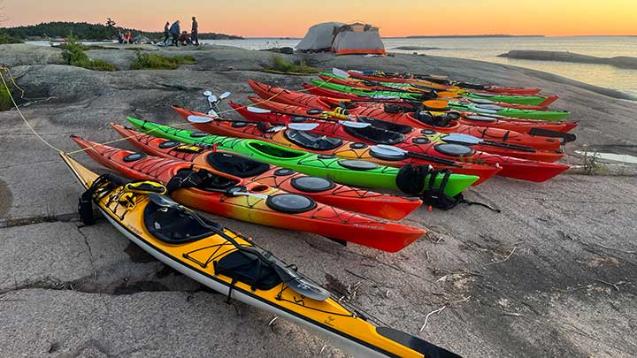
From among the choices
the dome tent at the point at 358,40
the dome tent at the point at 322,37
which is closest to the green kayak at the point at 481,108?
the dome tent at the point at 358,40

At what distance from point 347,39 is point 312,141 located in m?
16.5

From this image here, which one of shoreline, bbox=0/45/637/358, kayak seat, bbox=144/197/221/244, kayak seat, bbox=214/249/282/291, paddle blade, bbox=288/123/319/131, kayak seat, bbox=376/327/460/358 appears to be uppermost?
paddle blade, bbox=288/123/319/131

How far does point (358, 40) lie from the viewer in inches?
824

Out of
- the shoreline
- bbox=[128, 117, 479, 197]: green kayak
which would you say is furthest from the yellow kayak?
bbox=[128, 117, 479, 197]: green kayak

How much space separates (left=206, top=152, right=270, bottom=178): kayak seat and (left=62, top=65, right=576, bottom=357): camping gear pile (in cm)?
1

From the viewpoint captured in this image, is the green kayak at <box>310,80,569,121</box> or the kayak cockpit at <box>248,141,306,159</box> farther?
the green kayak at <box>310,80,569,121</box>

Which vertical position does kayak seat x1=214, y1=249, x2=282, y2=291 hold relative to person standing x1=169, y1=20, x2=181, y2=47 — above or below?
below

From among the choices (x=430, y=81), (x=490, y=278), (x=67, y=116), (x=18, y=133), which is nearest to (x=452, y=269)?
(x=490, y=278)

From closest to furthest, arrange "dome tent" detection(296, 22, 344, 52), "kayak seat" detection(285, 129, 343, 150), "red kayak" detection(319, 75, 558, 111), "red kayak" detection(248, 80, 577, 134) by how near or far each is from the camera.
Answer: "kayak seat" detection(285, 129, 343, 150)
"red kayak" detection(248, 80, 577, 134)
"red kayak" detection(319, 75, 558, 111)
"dome tent" detection(296, 22, 344, 52)

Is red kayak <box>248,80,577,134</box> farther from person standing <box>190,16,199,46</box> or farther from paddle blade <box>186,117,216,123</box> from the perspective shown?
person standing <box>190,16,199,46</box>

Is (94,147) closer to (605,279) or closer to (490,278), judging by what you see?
(490,278)

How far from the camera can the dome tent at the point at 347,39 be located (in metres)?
20.9

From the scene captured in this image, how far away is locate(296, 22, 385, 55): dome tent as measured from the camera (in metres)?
20.9

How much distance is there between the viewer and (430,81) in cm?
1199
